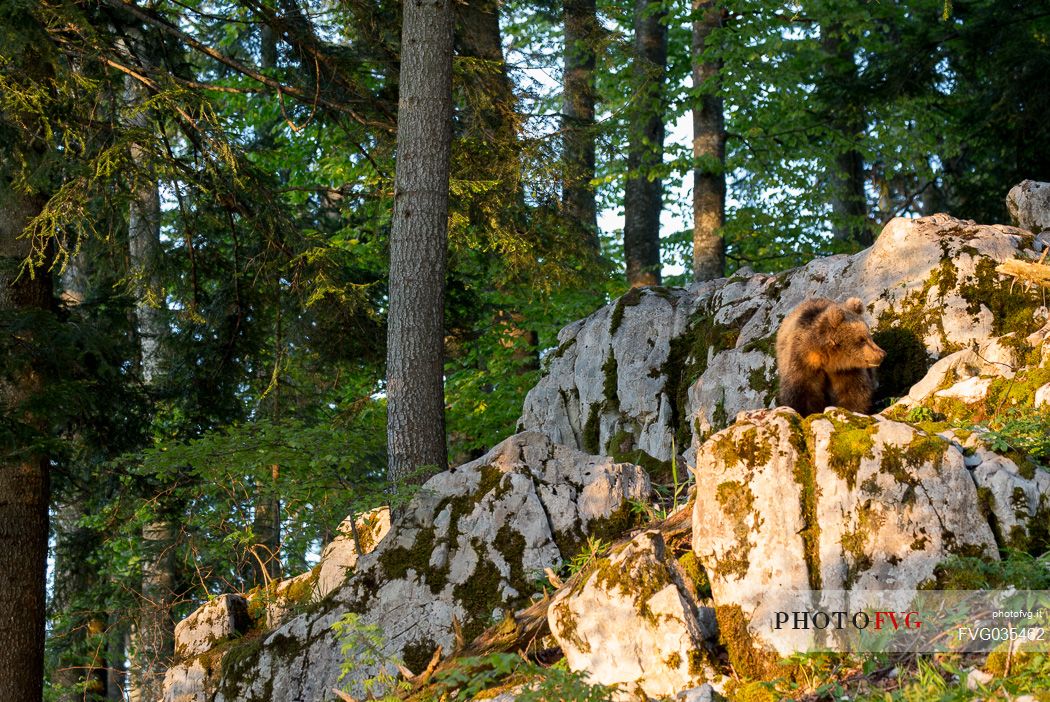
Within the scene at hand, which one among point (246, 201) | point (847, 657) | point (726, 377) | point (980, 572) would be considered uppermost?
point (246, 201)

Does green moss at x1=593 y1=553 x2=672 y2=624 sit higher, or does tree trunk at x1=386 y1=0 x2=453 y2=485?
tree trunk at x1=386 y1=0 x2=453 y2=485

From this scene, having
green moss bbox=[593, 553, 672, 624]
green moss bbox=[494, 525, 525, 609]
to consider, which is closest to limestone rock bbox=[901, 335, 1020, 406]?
green moss bbox=[593, 553, 672, 624]

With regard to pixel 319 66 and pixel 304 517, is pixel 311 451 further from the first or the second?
pixel 319 66

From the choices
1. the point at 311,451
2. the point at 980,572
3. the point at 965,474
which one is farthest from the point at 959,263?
the point at 311,451

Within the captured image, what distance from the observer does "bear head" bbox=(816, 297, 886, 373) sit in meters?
7.36

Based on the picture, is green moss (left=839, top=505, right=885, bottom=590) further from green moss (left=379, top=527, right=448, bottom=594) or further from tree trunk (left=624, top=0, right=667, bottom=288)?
tree trunk (left=624, top=0, right=667, bottom=288)

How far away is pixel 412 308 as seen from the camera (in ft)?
30.2

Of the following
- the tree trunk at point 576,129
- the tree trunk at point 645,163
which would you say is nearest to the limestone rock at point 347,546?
the tree trunk at point 576,129

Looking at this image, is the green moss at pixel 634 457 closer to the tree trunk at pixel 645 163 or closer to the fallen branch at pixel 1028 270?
the fallen branch at pixel 1028 270

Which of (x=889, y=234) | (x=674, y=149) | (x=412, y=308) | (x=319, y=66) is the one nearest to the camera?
(x=889, y=234)

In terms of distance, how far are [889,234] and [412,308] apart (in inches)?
171

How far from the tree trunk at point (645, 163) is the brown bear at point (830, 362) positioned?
7.80 m

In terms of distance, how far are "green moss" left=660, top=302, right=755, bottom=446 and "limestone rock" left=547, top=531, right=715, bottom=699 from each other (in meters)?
3.91

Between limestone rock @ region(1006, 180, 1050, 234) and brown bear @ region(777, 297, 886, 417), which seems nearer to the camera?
brown bear @ region(777, 297, 886, 417)
